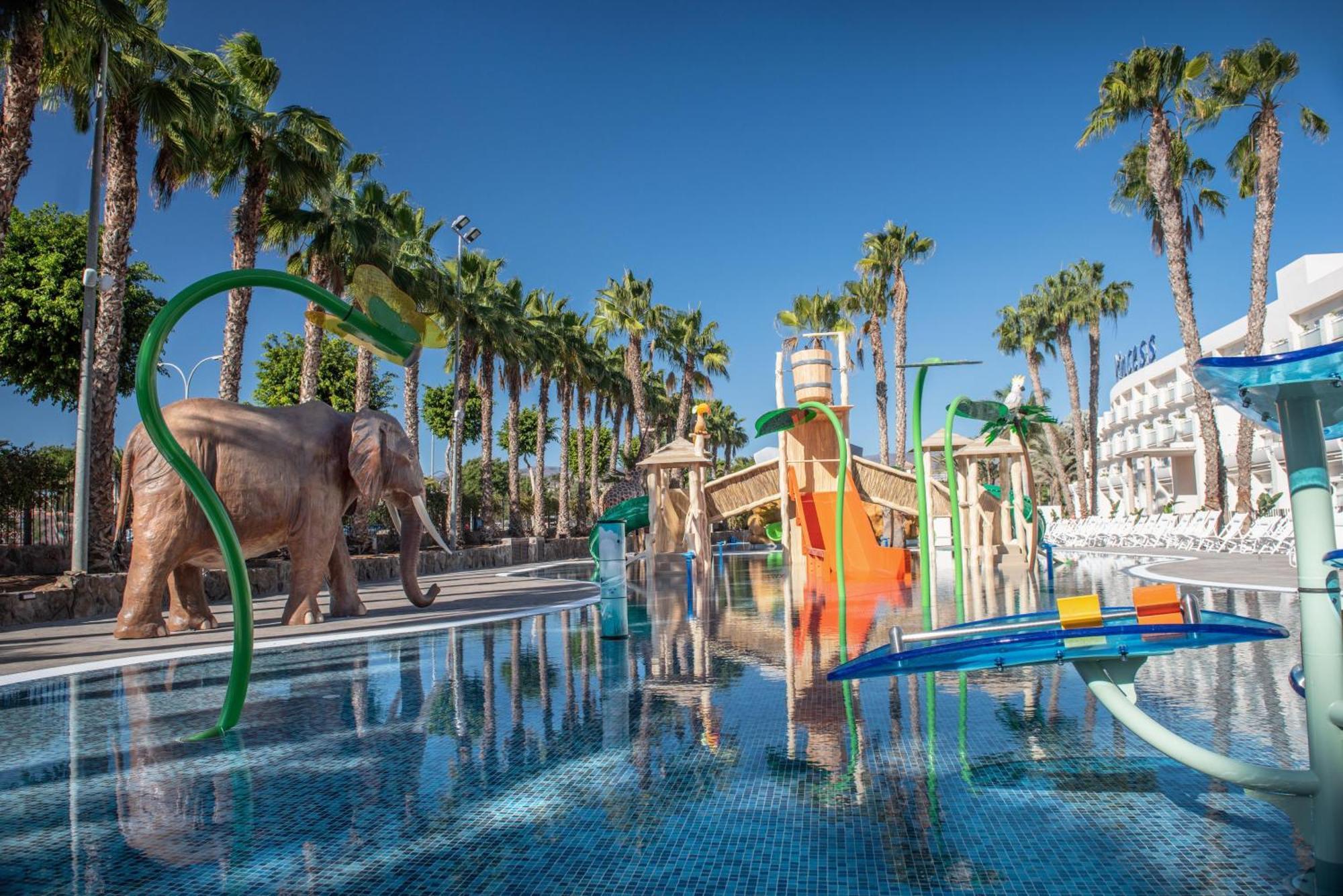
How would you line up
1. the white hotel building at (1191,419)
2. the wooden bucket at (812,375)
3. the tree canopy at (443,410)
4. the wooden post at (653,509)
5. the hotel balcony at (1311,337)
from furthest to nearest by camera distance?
the tree canopy at (443,410), the white hotel building at (1191,419), the hotel balcony at (1311,337), the wooden post at (653,509), the wooden bucket at (812,375)

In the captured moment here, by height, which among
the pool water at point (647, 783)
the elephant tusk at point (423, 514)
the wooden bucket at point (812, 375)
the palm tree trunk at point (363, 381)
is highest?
the palm tree trunk at point (363, 381)

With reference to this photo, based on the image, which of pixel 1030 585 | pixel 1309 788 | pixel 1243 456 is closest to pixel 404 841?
pixel 1309 788

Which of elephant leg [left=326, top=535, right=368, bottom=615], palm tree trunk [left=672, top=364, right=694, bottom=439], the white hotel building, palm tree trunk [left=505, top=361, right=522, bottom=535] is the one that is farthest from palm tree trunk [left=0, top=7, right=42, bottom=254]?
palm tree trunk [left=672, top=364, right=694, bottom=439]

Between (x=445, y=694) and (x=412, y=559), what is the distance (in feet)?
22.9

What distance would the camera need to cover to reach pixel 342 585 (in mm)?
13133

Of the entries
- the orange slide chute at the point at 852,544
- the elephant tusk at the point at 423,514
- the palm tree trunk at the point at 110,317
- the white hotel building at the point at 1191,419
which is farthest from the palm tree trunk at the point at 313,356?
the white hotel building at the point at 1191,419

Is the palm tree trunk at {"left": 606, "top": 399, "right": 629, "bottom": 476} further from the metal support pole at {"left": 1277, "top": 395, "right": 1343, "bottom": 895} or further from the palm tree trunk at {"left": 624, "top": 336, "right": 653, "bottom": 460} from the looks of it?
the metal support pole at {"left": 1277, "top": 395, "right": 1343, "bottom": 895}

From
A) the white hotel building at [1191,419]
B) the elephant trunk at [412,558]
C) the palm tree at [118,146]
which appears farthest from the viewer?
the white hotel building at [1191,419]

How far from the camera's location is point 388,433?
12.3 m

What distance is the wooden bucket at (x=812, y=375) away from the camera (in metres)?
21.0

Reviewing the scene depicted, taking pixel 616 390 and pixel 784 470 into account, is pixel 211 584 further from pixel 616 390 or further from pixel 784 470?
pixel 616 390

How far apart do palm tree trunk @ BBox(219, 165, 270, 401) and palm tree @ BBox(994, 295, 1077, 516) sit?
3797cm

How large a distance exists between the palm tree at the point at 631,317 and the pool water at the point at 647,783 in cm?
3634

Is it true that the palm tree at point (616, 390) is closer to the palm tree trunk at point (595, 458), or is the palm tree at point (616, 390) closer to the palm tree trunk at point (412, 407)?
the palm tree trunk at point (595, 458)
